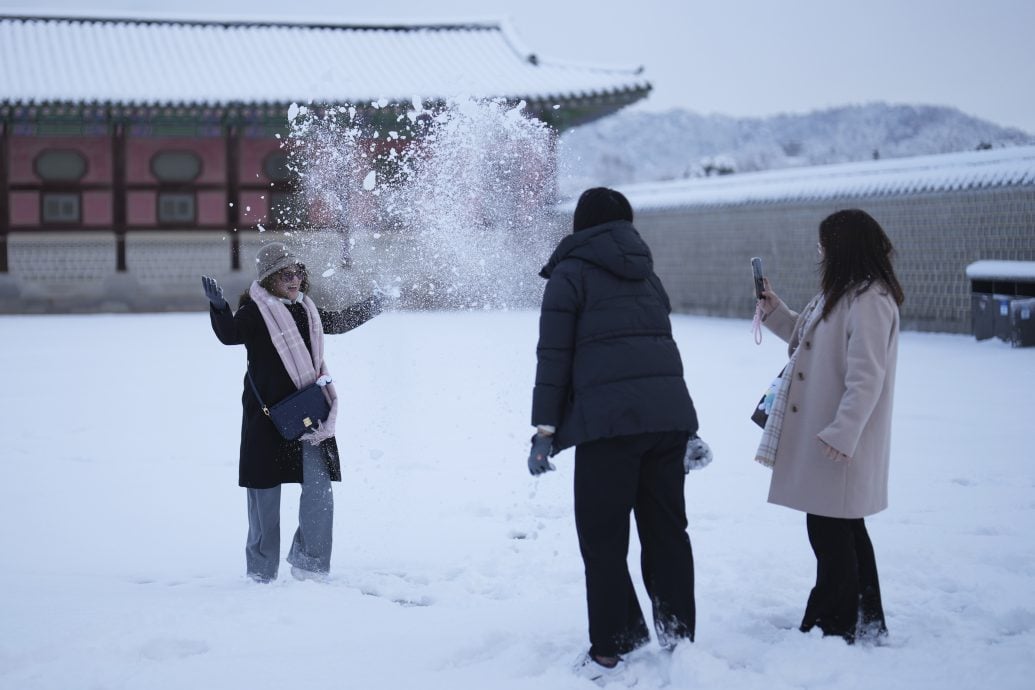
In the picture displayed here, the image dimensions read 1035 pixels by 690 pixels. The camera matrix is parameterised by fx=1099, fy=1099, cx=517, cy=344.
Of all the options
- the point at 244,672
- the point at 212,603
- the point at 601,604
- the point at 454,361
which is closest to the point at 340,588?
the point at 212,603

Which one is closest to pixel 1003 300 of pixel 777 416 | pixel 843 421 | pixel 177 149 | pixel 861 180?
pixel 861 180

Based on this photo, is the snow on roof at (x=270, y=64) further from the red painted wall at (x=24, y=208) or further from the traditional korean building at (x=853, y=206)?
the traditional korean building at (x=853, y=206)

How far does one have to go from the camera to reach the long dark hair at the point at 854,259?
140 inches

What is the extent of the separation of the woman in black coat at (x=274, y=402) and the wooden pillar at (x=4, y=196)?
16.5m

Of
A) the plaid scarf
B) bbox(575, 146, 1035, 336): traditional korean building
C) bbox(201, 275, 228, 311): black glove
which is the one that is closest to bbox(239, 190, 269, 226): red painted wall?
bbox(575, 146, 1035, 336): traditional korean building

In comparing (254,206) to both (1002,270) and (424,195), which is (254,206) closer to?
(424,195)

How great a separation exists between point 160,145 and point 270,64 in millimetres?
2529

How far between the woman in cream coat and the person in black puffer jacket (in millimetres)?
467

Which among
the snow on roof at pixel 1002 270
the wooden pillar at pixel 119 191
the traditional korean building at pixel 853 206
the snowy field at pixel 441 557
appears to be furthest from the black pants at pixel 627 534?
the wooden pillar at pixel 119 191

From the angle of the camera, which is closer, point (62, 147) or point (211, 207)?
point (62, 147)

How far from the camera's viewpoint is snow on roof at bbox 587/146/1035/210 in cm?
1471

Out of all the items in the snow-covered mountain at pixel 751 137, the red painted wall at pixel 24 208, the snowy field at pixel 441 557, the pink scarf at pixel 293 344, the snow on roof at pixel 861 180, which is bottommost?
the snowy field at pixel 441 557

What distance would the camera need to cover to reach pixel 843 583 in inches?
142

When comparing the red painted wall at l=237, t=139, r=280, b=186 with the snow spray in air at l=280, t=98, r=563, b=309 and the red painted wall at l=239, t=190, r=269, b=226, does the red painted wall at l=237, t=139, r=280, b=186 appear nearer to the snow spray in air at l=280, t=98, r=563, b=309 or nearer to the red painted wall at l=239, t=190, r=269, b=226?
the red painted wall at l=239, t=190, r=269, b=226
